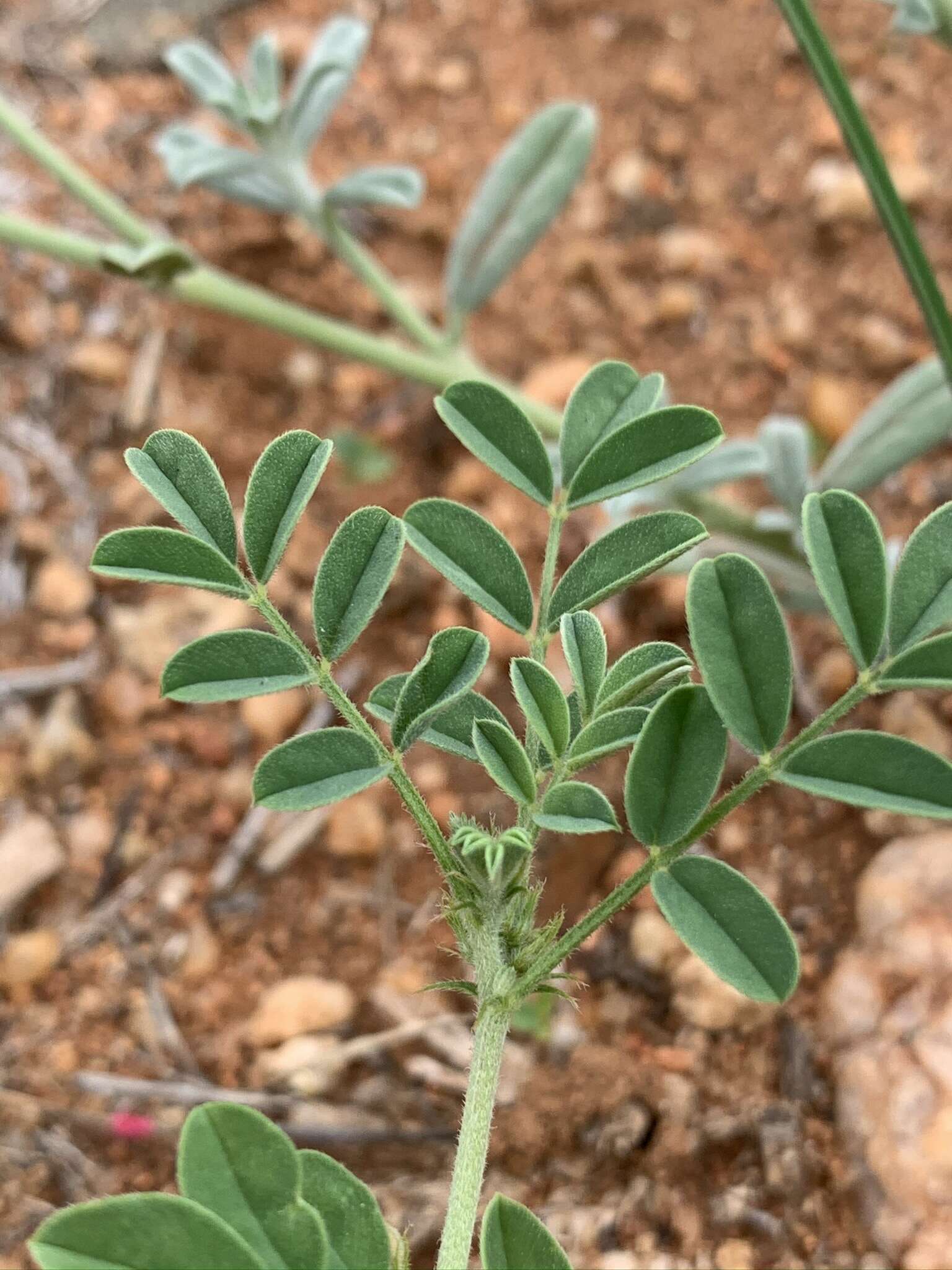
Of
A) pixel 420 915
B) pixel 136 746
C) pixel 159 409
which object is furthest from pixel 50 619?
pixel 420 915

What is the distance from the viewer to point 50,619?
2.37m

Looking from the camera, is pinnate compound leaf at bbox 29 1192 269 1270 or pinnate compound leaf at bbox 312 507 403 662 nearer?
pinnate compound leaf at bbox 29 1192 269 1270

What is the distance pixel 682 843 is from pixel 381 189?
1299 millimetres

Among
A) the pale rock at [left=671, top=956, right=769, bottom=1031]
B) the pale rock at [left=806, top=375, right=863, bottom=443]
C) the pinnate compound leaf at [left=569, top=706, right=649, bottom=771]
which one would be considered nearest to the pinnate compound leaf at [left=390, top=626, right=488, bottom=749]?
the pinnate compound leaf at [left=569, top=706, right=649, bottom=771]

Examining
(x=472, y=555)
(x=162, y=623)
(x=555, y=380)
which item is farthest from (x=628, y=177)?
(x=472, y=555)

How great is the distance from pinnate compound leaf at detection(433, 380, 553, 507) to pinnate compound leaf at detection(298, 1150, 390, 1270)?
0.64 m

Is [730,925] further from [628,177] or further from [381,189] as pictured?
[628,177]

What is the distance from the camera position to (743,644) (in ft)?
3.55

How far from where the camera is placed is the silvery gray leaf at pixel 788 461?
1976 millimetres

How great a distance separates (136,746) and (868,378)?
4.99 feet

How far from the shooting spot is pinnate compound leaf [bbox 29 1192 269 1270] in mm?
899

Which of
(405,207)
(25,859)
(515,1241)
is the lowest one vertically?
(25,859)

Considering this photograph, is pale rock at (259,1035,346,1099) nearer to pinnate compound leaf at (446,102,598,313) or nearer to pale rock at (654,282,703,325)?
pinnate compound leaf at (446,102,598,313)

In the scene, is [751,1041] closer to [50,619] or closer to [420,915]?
[420,915]
